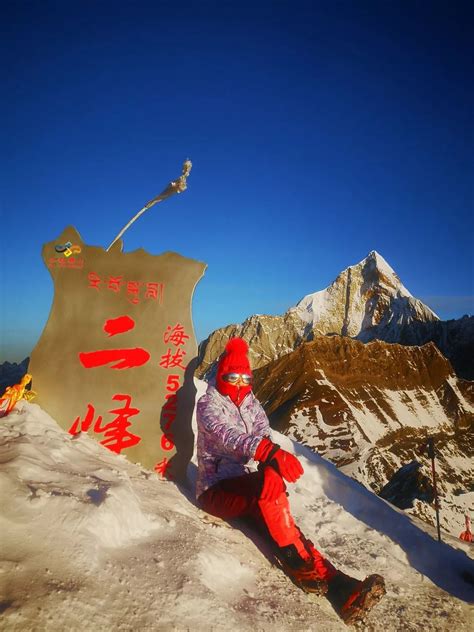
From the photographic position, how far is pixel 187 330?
204 inches

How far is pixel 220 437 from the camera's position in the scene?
3.72 meters

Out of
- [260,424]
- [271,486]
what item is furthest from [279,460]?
[260,424]

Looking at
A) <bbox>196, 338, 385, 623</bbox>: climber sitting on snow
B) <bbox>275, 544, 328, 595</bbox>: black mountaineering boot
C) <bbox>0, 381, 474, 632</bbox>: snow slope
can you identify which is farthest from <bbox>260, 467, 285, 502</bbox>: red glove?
<bbox>0, 381, 474, 632</bbox>: snow slope

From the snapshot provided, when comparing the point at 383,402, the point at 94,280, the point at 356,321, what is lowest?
the point at 94,280

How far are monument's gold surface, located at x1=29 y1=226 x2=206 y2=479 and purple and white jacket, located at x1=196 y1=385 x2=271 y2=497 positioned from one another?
115 cm

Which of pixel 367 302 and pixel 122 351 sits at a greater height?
pixel 367 302

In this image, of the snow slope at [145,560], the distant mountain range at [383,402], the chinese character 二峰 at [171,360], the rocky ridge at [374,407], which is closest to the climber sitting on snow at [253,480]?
the snow slope at [145,560]

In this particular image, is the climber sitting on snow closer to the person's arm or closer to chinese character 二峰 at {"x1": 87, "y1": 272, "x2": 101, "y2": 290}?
the person's arm

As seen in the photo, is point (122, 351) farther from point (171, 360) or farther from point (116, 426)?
point (116, 426)

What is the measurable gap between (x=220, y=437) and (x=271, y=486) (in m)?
0.75

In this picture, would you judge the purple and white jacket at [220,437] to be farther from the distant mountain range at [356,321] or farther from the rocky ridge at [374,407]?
the distant mountain range at [356,321]

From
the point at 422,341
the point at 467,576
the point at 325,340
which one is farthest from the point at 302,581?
the point at 422,341

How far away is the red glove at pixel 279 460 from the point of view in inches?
126

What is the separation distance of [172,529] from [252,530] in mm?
1083
